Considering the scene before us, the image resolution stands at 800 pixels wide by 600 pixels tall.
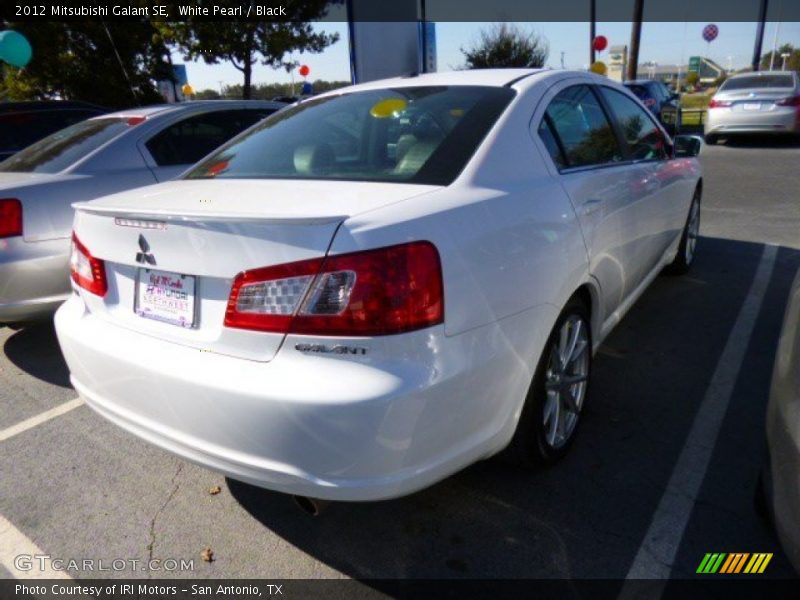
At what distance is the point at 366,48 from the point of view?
1662cm

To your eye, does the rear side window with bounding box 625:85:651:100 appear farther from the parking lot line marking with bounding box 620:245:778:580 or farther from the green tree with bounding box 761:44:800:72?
the green tree with bounding box 761:44:800:72

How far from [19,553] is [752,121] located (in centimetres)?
1455

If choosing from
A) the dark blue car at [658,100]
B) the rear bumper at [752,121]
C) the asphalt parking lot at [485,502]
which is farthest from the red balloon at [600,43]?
the asphalt parking lot at [485,502]

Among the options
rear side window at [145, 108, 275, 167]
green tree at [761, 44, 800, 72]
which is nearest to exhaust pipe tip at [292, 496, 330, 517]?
rear side window at [145, 108, 275, 167]

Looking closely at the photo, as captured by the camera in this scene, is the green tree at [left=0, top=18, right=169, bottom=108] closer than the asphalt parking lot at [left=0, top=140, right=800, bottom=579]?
No

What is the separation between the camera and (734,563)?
203 centimetres

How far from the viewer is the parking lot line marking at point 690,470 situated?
206 cm

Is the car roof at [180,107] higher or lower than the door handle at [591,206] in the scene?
higher

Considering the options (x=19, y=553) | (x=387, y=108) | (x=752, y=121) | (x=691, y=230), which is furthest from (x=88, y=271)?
(x=752, y=121)

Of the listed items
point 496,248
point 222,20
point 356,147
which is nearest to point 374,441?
point 496,248

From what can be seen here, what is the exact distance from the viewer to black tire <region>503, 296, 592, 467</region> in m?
2.29

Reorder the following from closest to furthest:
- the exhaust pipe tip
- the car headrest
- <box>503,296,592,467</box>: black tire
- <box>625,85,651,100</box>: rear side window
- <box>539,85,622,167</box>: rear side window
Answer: the exhaust pipe tip, <box>503,296,592,467</box>: black tire, the car headrest, <box>539,85,622,167</box>: rear side window, <box>625,85,651,100</box>: rear side window

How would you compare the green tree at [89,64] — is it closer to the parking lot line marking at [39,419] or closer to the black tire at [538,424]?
the parking lot line marking at [39,419]

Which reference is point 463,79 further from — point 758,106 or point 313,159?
point 758,106
